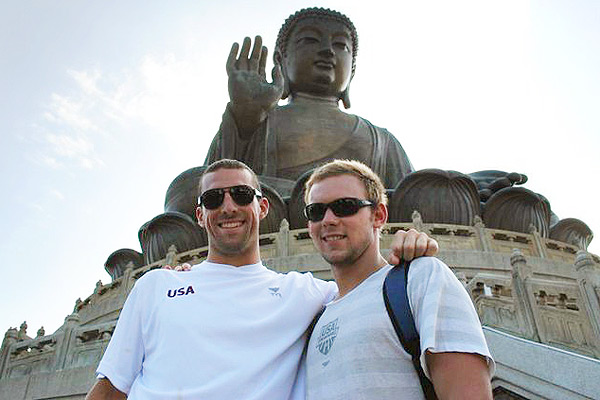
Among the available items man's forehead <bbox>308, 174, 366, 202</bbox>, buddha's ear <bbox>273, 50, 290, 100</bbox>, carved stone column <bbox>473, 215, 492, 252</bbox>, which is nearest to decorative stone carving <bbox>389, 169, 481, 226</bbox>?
carved stone column <bbox>473, 215, 492, 252</bbox>

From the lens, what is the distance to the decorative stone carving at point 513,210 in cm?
948

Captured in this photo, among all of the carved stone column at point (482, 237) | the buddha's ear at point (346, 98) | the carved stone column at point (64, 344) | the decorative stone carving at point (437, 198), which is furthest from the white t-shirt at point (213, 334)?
the buddha's ear at point (346, 98)

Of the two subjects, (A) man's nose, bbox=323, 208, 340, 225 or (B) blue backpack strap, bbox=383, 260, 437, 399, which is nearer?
(B) blue backpack strap, bbox=383, 260, 437, 399

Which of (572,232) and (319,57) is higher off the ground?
(319,57)

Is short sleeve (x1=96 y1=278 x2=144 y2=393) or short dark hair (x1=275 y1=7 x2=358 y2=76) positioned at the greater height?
short dark hair (x1=275 y1=7 x2=358 y2=76)

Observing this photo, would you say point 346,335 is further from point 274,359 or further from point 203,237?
point 203,237

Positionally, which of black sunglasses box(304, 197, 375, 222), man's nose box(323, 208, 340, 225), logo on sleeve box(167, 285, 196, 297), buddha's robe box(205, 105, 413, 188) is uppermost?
buddha's robe box(205, 105, 413, 188)

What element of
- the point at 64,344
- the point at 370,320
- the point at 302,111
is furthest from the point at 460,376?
the point at 302,111

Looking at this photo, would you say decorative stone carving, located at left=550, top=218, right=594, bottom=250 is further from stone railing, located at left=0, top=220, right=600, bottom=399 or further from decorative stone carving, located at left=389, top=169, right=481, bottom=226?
decorative stone carving, located at left=389, top=169, right=481, bottom=226

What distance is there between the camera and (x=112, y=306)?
334 inches

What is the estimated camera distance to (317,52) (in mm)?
14000

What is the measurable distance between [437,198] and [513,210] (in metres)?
1.32

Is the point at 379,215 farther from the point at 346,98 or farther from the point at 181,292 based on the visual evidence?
the point at 346,98

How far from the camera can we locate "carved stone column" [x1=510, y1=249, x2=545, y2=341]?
15.1 ft
